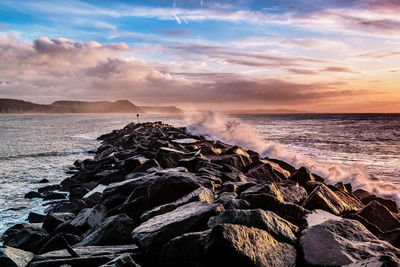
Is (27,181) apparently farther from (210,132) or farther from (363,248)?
(210,132)

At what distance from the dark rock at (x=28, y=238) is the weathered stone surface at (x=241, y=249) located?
11.0ft

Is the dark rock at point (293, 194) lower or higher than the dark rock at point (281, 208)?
lower

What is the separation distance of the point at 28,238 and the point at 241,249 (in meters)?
3.88

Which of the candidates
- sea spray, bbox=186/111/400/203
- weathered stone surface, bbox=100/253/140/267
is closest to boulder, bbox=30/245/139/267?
weathered stone surface, bbox=100/253/140/267

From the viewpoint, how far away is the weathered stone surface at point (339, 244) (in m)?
2.66

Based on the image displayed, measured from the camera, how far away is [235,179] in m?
6.09

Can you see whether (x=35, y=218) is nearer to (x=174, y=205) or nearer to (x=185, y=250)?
(x=174, y=205)

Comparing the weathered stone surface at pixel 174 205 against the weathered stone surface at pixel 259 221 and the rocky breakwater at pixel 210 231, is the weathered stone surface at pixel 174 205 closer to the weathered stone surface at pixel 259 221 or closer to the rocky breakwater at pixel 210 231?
the rocky breakwater at pixel 210 231

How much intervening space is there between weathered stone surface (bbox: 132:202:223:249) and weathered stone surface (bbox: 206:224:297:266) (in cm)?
62

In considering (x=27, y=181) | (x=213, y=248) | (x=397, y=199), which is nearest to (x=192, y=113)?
(x=27, y=181)

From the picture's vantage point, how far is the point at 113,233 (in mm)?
3723

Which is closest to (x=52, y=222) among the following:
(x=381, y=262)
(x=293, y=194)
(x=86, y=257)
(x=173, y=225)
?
(x=86, y=257)

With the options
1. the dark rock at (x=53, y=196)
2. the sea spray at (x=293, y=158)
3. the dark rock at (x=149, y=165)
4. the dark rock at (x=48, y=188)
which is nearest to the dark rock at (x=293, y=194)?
the dark rock at (x=149, y=165)

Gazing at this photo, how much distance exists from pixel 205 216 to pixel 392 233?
2.36 meters
